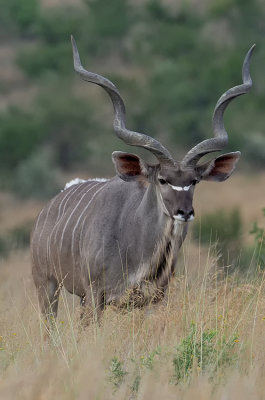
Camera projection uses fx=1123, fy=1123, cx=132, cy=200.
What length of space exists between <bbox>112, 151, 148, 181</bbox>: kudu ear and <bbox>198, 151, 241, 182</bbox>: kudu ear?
1.05 ft

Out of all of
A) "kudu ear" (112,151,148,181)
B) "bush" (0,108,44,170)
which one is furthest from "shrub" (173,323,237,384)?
"bush" (0,108,44,170)

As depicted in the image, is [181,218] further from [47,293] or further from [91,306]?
[47,293]

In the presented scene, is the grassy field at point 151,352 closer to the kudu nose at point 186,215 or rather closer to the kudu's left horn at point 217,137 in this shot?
the kudu nose at point 186,215

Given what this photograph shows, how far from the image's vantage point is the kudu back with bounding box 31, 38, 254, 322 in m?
5.59

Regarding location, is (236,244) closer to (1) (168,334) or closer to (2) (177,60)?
(1) (168,334)

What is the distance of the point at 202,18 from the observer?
4753 centimetres

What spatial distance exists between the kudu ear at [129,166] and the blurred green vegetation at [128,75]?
2162cm

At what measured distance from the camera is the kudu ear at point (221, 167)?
5.80 metres

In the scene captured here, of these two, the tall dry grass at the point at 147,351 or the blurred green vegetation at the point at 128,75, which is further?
the blurred green vegetation at the point at 128,75

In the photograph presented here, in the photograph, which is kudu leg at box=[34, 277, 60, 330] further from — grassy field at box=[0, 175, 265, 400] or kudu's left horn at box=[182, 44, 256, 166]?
kudu's left horn at box=[182, 44, 256, 166]

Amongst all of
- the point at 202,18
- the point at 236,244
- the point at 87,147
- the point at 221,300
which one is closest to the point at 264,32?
the point at 202,18

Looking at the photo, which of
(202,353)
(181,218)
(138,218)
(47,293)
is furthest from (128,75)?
(202,353)

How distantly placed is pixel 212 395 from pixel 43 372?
2.15 feet

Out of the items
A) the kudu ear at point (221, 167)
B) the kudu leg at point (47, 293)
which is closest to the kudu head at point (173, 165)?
the kudu ear at point (221, 167)
